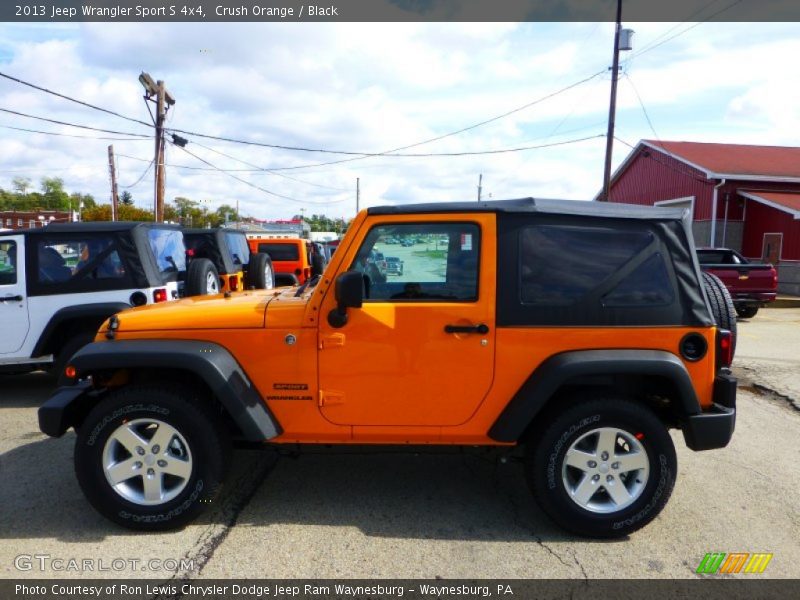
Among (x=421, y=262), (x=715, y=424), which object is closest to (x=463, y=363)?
(x=421, y=262)

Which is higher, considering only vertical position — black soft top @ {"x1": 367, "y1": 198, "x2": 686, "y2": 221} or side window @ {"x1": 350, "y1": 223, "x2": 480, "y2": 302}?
black soft top @ {"x1": 367, "y1": 198, "x2": 686, "y2": 221}

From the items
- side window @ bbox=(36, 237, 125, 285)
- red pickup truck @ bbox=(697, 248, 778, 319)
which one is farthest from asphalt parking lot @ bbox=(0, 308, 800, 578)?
red pickup truck @ bbox=(697, 248, 778, 319)

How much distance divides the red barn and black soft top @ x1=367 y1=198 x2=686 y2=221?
720 inches

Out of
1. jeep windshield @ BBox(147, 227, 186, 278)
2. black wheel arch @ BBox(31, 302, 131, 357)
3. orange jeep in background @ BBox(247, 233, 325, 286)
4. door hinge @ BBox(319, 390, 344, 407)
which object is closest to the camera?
door hinge @ BBox(319, 390, 344, 407)

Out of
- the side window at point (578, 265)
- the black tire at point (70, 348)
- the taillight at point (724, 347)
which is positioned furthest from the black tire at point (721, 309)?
the black tire at point (70, 348)

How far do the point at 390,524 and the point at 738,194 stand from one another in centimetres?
2219

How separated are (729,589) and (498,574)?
114 centimetres

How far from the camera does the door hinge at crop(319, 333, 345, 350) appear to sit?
3.25m

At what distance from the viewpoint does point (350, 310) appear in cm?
323

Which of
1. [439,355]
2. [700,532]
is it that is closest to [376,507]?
[439,355]

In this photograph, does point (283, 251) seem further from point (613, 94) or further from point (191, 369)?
point (613, 94)

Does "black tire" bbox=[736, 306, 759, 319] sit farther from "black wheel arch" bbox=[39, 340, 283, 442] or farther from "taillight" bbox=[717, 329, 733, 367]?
"black wheel arch" bbox=[39, 340, 283, 442]

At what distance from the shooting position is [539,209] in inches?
128

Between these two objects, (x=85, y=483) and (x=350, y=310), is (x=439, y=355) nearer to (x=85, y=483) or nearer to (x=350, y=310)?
(x=350, y=310)
